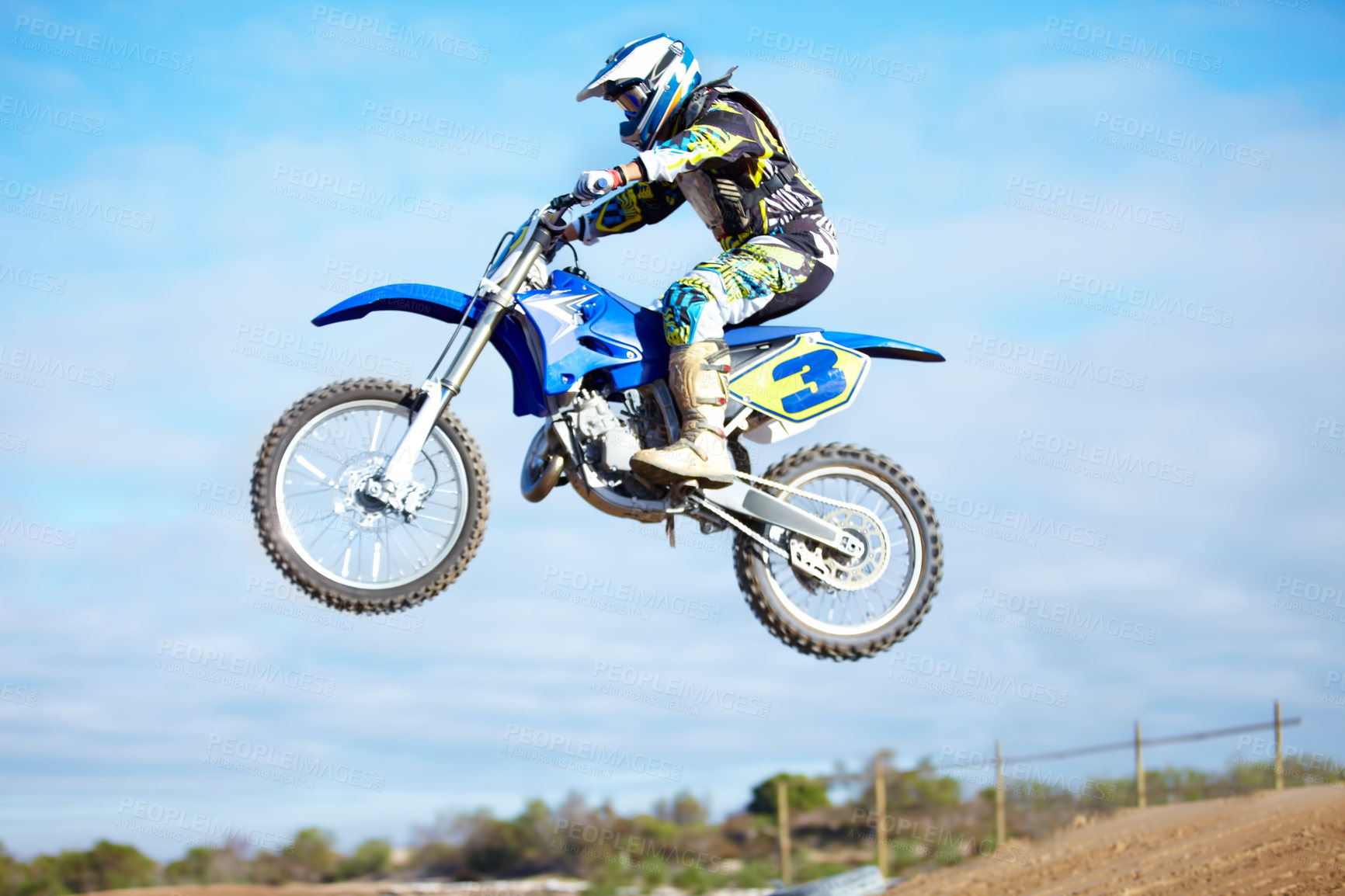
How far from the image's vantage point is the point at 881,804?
27312 mm

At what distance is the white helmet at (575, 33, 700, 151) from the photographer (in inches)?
278

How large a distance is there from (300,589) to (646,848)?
29982 millimetres

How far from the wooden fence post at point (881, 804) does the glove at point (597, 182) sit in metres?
21.9

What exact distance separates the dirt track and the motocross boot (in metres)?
13.0

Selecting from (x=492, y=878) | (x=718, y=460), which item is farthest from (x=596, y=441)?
(x=492, y=878)

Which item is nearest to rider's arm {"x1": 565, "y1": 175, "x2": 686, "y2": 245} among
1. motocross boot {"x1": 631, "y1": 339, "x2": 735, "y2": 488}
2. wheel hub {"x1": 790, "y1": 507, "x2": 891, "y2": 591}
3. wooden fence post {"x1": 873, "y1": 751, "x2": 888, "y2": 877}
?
motocross boot {"x1": 631, "y1": 339, "x2": 735, "y2": 488}

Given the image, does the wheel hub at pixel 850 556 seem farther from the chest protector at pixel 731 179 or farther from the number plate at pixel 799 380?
the chest protector at pixel 731 179

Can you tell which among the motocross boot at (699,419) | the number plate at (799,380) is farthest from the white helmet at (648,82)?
the number plate at (799,380)

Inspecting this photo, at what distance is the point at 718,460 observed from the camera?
7.00m

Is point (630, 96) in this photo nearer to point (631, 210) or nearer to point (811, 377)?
point (631, 210)

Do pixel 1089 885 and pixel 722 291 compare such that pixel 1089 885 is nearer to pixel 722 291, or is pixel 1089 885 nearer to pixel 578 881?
pixel 578 881

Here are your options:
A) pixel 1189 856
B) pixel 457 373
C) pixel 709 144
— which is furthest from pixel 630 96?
pixel 1189 856

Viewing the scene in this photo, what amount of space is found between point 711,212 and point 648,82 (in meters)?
0.89

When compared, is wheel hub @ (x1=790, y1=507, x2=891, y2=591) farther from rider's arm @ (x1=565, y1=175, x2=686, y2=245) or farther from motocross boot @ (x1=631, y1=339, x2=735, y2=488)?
rider's arm @ (x1=565, y1=175, x2=686, y2=245)
